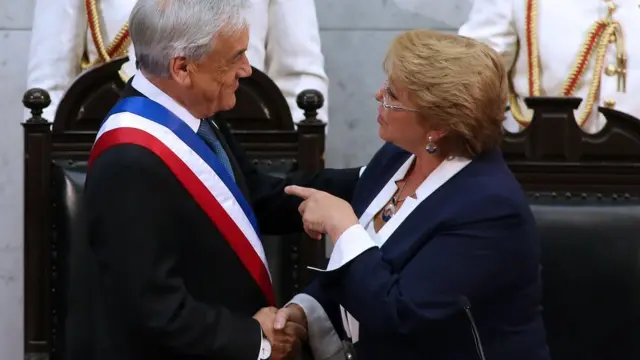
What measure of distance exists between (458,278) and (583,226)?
0.78m

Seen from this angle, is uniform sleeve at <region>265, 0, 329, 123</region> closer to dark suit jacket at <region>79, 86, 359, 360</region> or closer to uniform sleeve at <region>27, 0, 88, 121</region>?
uniform sleeve at <region>27, 0, 88, 121</region>

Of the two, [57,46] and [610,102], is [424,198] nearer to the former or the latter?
[610,102]

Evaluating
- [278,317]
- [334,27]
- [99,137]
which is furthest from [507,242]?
[334,27]

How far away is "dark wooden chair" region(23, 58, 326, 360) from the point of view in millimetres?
2463

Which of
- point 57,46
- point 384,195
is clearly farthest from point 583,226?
point 57,46

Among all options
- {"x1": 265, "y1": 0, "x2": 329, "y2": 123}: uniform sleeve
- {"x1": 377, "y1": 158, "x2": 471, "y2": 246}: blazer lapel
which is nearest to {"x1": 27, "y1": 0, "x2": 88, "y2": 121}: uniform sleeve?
{"x1": 265, "y1": 0, "x2": 329, "y2": 123}: uniform sleeve

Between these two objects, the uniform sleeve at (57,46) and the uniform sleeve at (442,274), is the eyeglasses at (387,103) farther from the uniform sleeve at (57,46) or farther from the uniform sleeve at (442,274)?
the uniform sleeve at (57,46)

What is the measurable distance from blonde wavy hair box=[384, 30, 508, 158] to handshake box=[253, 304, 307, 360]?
17.0 inches

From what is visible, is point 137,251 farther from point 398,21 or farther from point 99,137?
→ point 398,21

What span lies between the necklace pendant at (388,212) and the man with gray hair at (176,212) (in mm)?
239

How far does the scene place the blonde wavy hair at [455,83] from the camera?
69.5 inches

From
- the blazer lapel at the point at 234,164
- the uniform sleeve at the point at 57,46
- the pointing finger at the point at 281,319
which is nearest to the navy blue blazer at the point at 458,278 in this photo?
the pointing finger at the point at 281,319

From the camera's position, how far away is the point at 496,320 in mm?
1784

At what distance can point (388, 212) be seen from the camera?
1.93m
